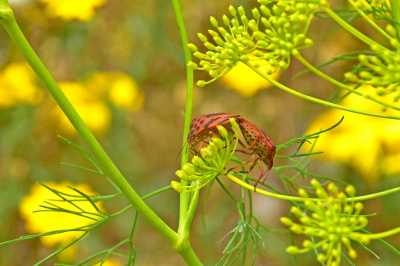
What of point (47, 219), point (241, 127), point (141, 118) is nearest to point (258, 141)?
point (241, 127)

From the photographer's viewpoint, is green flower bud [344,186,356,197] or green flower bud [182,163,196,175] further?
green flower bud [182,163,196,175]

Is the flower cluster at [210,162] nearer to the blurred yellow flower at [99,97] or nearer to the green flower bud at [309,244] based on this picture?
the green flower bud at [309,244]

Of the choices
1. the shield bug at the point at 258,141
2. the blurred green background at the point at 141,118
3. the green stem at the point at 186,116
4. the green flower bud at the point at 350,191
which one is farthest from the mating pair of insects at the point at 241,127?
the blurred green background at the point at 141,118

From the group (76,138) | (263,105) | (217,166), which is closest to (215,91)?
(263,105)

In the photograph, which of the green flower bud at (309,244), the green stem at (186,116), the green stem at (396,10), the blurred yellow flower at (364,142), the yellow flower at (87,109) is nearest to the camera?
the green flower bud at (309,244)

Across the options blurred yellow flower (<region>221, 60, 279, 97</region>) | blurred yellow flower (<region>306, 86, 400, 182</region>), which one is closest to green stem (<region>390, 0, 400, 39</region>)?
blurred yellow flower (<region>306, 86, 400, 182</region>)

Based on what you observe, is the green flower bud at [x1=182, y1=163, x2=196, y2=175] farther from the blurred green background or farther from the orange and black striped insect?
the blurred green background

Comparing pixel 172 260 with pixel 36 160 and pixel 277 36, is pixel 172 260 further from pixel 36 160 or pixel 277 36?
pixel 277 36
